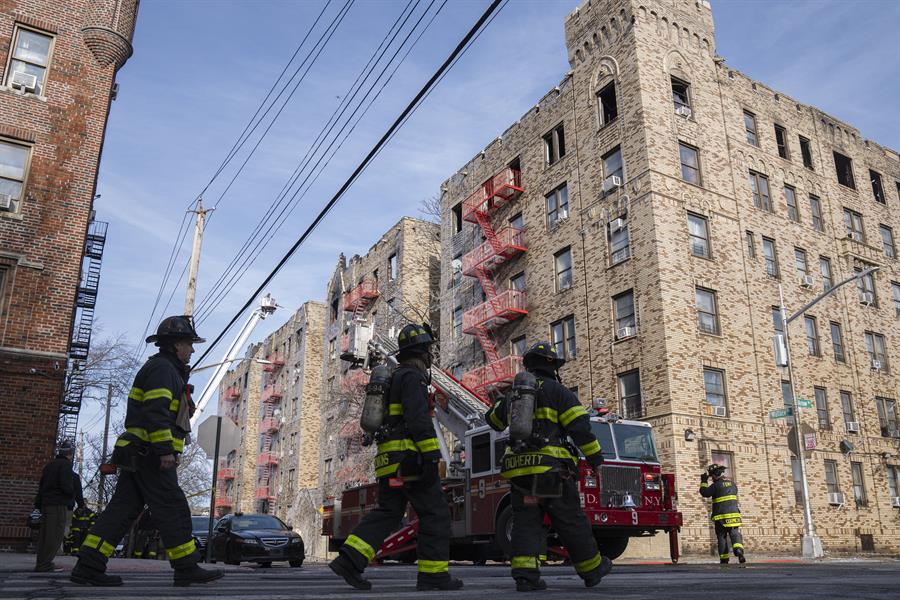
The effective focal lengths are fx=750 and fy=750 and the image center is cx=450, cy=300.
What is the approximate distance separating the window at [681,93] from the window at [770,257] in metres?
5.49

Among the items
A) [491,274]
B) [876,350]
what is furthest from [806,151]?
[491,274]

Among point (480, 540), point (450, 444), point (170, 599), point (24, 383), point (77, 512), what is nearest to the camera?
point (170, 599)

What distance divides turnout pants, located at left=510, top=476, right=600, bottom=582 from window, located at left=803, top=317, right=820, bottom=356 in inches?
904

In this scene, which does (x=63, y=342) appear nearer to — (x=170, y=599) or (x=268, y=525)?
(x=268, y=525)

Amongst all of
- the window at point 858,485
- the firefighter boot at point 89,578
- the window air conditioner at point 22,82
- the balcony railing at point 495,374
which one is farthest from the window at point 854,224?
the firefighter boot at point 89,578

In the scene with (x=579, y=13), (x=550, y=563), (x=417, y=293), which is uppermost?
(x=579, y=13)

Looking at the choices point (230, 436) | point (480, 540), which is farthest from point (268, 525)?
point (480, 540)

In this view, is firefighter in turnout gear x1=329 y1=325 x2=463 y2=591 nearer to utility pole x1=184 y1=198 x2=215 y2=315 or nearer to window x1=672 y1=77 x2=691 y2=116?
utility pole x1=184 y1=198 x2=215 y2=315

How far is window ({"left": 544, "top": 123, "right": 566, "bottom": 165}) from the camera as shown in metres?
28.1

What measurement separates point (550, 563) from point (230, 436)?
6528 mm

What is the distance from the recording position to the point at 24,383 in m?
17.0

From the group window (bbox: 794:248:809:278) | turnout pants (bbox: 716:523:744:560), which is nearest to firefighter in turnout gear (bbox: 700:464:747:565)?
turnout pants (bbox: 716:523:744:560)

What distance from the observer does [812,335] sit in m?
26.5

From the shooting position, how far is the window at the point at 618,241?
2398 cm
